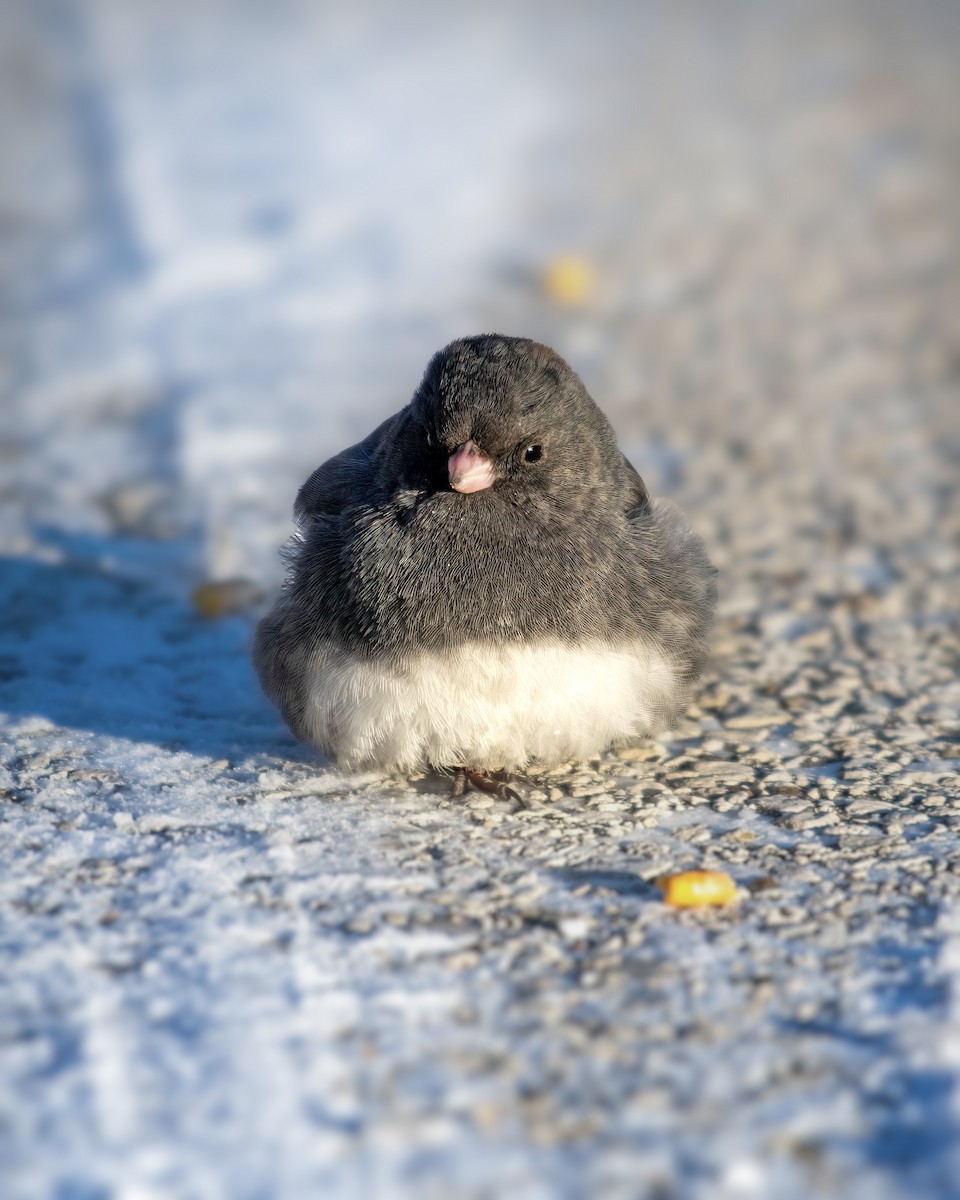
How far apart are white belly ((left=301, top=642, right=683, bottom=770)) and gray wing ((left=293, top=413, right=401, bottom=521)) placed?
0.44 meters

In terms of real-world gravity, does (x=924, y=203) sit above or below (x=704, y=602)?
above

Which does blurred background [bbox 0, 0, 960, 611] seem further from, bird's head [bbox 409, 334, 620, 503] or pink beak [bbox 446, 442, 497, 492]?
pink beak [bbox 446, 442, 497, 492]

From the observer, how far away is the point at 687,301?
641 cm

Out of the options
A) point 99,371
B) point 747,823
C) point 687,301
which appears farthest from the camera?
point 687,301

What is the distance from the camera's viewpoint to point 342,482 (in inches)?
127

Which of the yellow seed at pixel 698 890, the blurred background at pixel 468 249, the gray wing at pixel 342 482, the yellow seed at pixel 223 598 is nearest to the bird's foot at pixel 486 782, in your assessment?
the yellow seed at pixel 698 890

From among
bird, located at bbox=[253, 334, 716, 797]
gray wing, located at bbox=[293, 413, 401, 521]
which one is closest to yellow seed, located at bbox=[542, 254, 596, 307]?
gray wing, located at bbox=[293, 413, 401, 521]

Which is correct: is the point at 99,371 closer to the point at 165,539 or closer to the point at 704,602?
the point at 165,539

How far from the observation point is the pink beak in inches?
115

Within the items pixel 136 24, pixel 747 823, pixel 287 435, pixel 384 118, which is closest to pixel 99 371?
pixel 287 435

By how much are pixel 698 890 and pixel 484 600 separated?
30.1 inches

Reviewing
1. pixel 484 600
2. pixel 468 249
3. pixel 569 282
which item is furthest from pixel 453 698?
pixel 468 249

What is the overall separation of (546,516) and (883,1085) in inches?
57.5

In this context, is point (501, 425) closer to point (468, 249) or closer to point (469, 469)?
point (469, 469)
